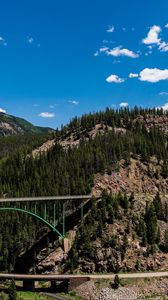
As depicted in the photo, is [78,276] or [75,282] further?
[78,276]

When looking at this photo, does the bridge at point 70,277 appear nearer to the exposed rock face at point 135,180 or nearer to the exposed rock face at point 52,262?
the exposed rock face at point 52,262

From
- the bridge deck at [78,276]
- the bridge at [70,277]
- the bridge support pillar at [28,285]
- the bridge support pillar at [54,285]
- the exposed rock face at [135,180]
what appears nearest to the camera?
the bridge at [70,277]

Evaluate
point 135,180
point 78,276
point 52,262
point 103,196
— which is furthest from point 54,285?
point 135,180

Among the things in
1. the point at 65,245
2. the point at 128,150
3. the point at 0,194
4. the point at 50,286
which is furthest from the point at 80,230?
the point at 128,150

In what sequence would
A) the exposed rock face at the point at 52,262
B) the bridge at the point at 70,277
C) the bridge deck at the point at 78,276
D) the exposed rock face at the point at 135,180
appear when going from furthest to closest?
the exposed rock face at the point at 135,180 < the exposed rock face at the point at 52,262 < the bridge deck at the point at 78,276 < the bridge at the point at 70,277

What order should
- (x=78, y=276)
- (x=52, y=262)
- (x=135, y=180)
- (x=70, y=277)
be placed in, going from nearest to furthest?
(x=70, y=277) < (x=78, y=276) < (x=52, y=262) < (x=135, y=180)

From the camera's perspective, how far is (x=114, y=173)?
6358 inches

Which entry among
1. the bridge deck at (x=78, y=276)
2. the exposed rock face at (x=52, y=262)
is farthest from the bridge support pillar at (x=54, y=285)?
the exposed rock face at (x=52, y=262)

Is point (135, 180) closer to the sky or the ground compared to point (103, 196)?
closer to the sky

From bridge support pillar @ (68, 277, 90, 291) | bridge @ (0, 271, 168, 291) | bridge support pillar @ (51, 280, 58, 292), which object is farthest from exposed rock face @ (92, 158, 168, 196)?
bridge support pillar @ (68, 277, 90, 291)

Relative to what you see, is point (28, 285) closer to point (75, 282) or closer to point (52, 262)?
point (75, 282)

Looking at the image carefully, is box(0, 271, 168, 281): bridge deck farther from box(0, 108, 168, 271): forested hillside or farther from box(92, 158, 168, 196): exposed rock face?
box(92, 158, 168, 196): exposed rock face

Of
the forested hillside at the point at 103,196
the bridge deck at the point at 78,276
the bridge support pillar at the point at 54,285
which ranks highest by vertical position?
the forested hillside at the point at 103,196

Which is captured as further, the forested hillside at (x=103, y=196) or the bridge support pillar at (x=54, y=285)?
the forested hillside at (x=103, y=196)
